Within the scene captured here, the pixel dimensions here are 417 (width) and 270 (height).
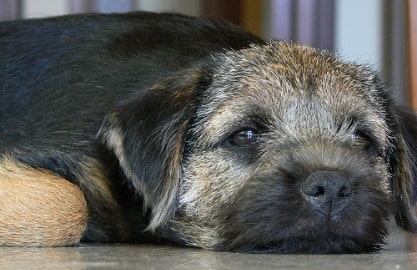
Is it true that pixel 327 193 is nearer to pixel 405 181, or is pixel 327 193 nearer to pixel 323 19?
pixel 405 181

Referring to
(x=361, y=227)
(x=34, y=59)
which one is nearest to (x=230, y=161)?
(x=361, y=227)

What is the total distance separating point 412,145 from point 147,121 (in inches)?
29.9

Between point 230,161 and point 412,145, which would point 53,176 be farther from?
point 412,145

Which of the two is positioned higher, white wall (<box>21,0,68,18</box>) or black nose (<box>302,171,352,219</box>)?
white wall (<box>21,0,68,18</box>)

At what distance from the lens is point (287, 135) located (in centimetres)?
279

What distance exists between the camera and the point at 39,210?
2.73 m

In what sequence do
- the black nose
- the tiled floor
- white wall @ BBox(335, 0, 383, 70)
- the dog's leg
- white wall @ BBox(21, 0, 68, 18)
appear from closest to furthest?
the tiled floor → the black nose → the dog's leg → white wall @ BBox(335, 0, 383, 70) → white wall @ BBox(21, 0, 68, 18)

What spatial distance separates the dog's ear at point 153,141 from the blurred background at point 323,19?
5.59 ft

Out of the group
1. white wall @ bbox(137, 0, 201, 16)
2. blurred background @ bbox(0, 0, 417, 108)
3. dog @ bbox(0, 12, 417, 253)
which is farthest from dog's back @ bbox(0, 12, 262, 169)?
white wall @ bbox(137, 0, 201, 16)

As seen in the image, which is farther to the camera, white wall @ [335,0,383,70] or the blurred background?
white wall @ [335,0,383,70]

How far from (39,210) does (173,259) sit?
509 mm

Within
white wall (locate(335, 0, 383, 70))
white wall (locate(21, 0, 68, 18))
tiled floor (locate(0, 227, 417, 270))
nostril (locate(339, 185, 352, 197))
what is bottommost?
tiled floor (locate(0, 227, 417, 270))

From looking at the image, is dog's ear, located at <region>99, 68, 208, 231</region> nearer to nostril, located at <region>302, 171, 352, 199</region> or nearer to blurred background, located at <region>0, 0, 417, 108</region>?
nostril, located at <region>302, 171, 352, 199</region>

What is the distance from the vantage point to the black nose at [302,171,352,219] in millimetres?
2455
